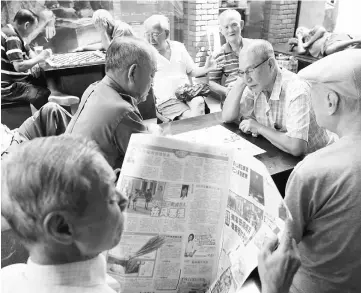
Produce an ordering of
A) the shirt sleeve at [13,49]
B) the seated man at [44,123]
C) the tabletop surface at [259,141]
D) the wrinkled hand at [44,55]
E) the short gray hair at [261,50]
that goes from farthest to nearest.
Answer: the wrinkled hand at [44,55] < the shirt sleeve at [13,49] < the seated man at [44,123] < the short gray hair at [261,50] < the tabletop surface at [259,141]

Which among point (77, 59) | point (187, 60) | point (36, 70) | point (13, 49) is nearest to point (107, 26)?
point (77, 59)

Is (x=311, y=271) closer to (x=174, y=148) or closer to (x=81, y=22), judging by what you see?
(x=174, y=148)

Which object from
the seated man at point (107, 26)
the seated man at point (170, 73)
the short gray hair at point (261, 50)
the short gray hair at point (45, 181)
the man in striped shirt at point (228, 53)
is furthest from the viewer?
the seated man at point (107, 26)

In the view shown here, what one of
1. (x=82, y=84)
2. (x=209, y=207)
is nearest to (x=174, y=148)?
(x=209, y=207)

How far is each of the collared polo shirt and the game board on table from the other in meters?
3.67

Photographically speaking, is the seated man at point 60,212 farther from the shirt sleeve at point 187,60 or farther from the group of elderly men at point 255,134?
the shirt sleeve at point 187,60

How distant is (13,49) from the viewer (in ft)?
12.0

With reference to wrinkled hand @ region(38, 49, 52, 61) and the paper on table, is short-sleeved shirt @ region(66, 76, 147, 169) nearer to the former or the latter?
the paper on table

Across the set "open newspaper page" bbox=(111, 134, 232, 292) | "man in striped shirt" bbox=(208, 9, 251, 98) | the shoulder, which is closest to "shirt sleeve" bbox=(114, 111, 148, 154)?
"open newspaper page" bbox=(111, 134, 232, 292)

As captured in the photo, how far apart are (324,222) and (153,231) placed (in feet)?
1.76

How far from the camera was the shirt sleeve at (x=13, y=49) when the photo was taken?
3.64 meters

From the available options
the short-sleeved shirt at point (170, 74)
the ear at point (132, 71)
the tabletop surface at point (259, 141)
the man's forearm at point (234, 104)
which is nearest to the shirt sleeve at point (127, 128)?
the ear at point (132, 71)

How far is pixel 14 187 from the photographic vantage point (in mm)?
543

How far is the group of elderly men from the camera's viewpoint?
1.80 feet
